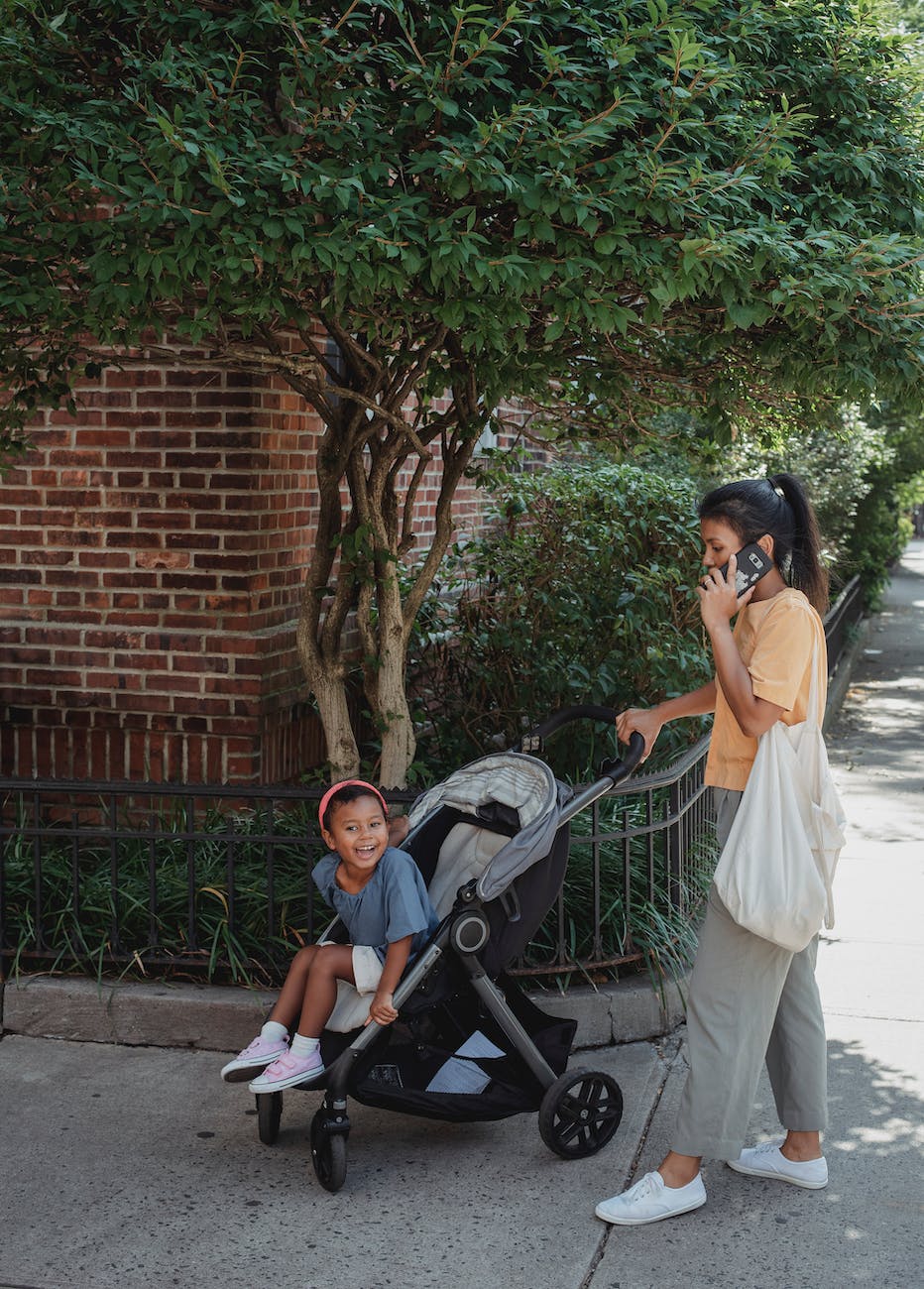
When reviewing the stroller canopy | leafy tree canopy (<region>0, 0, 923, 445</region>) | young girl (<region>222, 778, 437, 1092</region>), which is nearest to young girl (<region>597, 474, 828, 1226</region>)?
the stroller canopy

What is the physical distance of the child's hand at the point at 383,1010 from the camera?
150 inches

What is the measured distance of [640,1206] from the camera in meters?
3.76

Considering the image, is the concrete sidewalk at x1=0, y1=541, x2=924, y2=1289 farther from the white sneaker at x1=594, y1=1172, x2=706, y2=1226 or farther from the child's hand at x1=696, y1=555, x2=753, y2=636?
the child's hand at x1=696, y1=555, x2=753, y2=636

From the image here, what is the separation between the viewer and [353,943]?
406 cm

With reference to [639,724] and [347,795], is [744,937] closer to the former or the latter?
[639,724]

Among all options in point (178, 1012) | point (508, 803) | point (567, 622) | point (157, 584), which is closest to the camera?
point (508, 803)

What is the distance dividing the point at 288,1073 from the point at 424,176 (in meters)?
2.52

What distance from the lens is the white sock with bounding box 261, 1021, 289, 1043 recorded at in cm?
396

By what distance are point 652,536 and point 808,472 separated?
788 centimetres

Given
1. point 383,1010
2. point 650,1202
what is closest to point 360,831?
point 383,1010

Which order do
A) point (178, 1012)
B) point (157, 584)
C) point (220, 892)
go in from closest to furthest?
point (178, 1012)
point (220, 892)
point (157, 584)

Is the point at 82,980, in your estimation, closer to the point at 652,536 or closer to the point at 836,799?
the point at 836,799

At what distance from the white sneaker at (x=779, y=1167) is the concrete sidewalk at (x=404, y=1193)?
36 mm

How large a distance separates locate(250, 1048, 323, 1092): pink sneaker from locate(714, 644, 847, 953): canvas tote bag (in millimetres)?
1223
